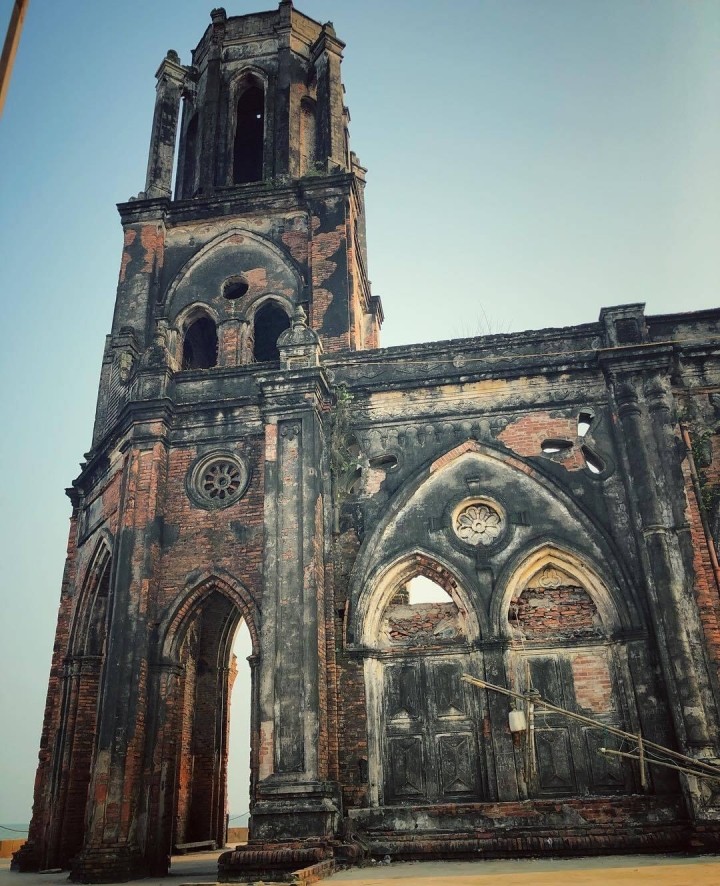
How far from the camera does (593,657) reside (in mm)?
12469

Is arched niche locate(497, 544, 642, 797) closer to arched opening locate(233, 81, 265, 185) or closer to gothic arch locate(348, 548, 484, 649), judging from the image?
gothic arch locate(348, 548, 484, 649)

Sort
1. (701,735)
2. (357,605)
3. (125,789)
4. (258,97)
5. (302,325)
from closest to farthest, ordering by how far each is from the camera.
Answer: (701,735)
(125,789)
(357,605)
(302,325)
(258,97)

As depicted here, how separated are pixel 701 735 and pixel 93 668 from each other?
10815 mm

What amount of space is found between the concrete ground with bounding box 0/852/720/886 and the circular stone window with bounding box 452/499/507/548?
479 centimetres

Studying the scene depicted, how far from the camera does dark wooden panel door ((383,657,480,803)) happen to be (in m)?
12.1

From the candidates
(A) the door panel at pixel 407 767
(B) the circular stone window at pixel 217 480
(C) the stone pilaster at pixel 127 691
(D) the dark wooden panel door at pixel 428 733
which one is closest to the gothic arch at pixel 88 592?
(C) the stone pilaster at pixel 127 691

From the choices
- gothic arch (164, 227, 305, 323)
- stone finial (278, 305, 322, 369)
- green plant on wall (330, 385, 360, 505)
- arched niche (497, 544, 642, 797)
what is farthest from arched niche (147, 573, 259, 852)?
gothic arch (164, 227, 305, 323)

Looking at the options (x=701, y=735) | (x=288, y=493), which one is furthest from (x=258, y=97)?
(x=701, y=735)

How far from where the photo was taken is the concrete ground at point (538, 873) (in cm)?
766

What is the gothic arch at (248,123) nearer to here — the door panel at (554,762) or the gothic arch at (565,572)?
the gothic arch at (565,572)

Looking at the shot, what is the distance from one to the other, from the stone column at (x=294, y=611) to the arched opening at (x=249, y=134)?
813 centimetres

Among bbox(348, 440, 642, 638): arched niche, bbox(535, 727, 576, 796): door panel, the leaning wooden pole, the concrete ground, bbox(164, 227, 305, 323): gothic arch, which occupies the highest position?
bbox(164, 227, 305, 323): gothic arch

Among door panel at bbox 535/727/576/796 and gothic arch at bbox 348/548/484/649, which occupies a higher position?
gothic arch at bbox 348/548/484/649

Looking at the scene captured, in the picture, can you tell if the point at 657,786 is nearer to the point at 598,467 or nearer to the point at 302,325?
the point at 598,467
